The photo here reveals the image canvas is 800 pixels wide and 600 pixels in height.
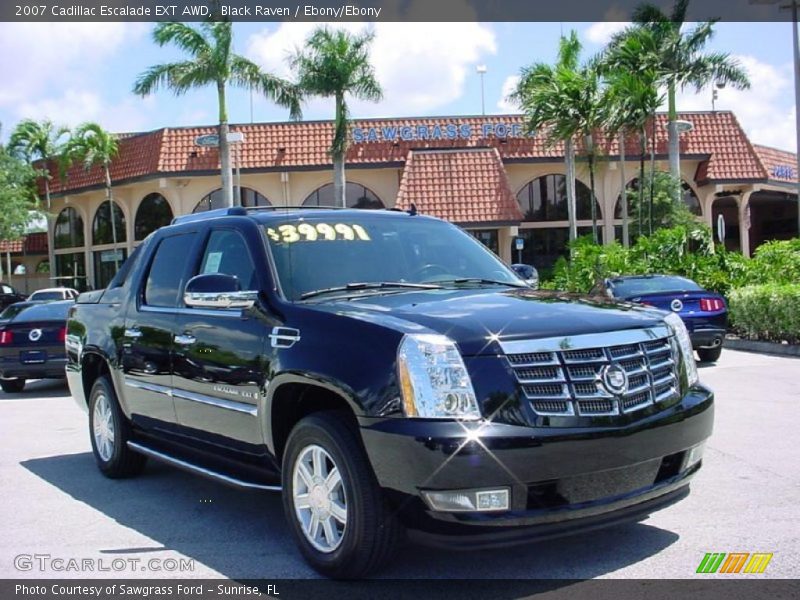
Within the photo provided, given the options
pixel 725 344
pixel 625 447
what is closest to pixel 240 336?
pixel 625 447

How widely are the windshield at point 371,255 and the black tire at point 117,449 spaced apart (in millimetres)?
2407

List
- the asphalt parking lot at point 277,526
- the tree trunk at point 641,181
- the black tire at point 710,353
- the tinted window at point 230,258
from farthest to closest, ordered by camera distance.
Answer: the tree trunk at point 641,181, the black tire at point 710,353, the tinted window at point 230,258, the asphalt parking lot at point 277,526

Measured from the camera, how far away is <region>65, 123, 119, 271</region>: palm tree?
114 feet

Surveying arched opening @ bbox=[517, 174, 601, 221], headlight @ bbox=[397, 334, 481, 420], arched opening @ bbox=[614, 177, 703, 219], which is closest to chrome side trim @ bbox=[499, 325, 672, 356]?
headlight @ bbox=[397, 334, 481, 420]

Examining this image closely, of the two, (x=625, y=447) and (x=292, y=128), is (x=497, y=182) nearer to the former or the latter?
(x=292, y=128)

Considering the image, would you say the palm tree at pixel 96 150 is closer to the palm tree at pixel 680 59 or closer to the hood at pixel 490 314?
the palm tree at pixel 680 59

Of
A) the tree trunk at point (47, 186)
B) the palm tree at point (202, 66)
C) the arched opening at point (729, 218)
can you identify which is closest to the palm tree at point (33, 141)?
the tree trunk at point (47, 186)

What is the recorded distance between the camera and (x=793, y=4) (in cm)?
2253

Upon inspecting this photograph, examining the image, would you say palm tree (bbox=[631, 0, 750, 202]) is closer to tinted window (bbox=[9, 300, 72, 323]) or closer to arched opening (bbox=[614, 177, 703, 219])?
arched opening (bbox=[614, 177, 703, 219])

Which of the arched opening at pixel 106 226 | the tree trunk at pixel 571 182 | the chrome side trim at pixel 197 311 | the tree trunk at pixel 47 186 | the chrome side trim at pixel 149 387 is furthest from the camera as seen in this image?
the tree trunk at pixel 47 186

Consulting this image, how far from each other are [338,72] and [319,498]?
81.0 feet

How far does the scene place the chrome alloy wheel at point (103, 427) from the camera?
23.4ft

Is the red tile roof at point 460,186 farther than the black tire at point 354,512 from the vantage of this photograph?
Yes

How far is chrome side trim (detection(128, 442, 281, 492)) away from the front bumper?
1.17 metres
